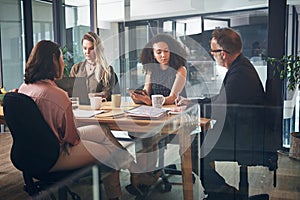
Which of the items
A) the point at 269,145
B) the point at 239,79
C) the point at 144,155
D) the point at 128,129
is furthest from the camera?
the point at 144,155

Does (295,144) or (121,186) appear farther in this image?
(295,144)

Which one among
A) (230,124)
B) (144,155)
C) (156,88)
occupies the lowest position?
(144,155)

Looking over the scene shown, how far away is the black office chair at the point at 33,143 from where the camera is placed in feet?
5.72

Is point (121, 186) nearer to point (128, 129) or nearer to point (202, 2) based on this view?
point (128, 129)

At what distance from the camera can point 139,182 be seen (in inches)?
102

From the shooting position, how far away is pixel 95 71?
3143 mm

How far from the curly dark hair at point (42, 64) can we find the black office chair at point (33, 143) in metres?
0.28

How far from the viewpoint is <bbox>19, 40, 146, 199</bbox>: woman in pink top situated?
189 cm

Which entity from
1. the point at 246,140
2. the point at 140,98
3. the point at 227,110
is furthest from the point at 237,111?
the point at 140,98

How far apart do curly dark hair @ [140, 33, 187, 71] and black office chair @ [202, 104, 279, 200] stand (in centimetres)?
73

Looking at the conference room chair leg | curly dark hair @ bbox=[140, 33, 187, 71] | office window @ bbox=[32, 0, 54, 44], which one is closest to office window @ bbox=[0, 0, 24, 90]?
office window @ bbox=[32, 0, 54, 44]

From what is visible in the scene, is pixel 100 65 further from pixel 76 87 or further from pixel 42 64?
pixel 42 64

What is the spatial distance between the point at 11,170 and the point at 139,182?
4.04ft

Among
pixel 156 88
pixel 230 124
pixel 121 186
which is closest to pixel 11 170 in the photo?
pixel 121 186
